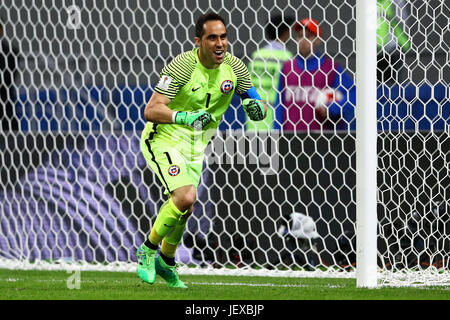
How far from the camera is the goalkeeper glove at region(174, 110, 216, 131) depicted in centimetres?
560

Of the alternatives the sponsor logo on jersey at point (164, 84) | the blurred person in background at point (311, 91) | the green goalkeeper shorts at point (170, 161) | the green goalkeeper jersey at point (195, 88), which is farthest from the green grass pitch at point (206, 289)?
the blurred person in background at point (311, 91)

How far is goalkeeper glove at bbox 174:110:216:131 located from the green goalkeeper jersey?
0.23m

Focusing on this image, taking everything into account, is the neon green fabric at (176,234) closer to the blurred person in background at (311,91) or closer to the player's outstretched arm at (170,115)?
the player's outstretched arm at (170,115)

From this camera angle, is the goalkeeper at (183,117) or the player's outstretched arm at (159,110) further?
the goalkeeper at (183,117)

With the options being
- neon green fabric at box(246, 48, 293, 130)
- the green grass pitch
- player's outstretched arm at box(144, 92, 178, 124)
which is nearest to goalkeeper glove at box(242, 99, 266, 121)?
player's outstretched arm at box(144, 92, 178, 124)

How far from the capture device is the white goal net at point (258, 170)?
7238mm

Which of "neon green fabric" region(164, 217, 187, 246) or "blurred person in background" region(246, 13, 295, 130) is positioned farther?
"blurred person in background" region(246, 13, 295, 130)

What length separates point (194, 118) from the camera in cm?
561

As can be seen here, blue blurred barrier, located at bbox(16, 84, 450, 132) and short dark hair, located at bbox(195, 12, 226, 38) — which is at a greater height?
short dark hair, located at bbox(195, 12, 226, 38)

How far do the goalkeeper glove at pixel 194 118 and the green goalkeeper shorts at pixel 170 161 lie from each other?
1.13 feet

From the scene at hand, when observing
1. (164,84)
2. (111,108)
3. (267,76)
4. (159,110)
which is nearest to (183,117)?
(159,110)

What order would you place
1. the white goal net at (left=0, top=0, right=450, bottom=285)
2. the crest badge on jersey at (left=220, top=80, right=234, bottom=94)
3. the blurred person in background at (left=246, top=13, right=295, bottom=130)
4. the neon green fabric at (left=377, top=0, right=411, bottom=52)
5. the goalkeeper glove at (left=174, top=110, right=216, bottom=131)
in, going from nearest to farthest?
the goalkeeper glove at (left=174, top=110, right=216, bottom=131) → the crest badge on jersey at (left=220, top=80, right=234, bottom=94) → the neon green fabric at (left=377, top=0, right=411, bottom=52) → the white goal net at (left=0, top=0, right=450, bottom=285) → the blurred person in background at (left=246, top=13, right=295, bottom=130)

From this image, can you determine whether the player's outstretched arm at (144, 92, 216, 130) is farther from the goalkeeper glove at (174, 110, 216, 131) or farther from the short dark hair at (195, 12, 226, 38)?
the short dark hair at (195, 12, 226, 38)
